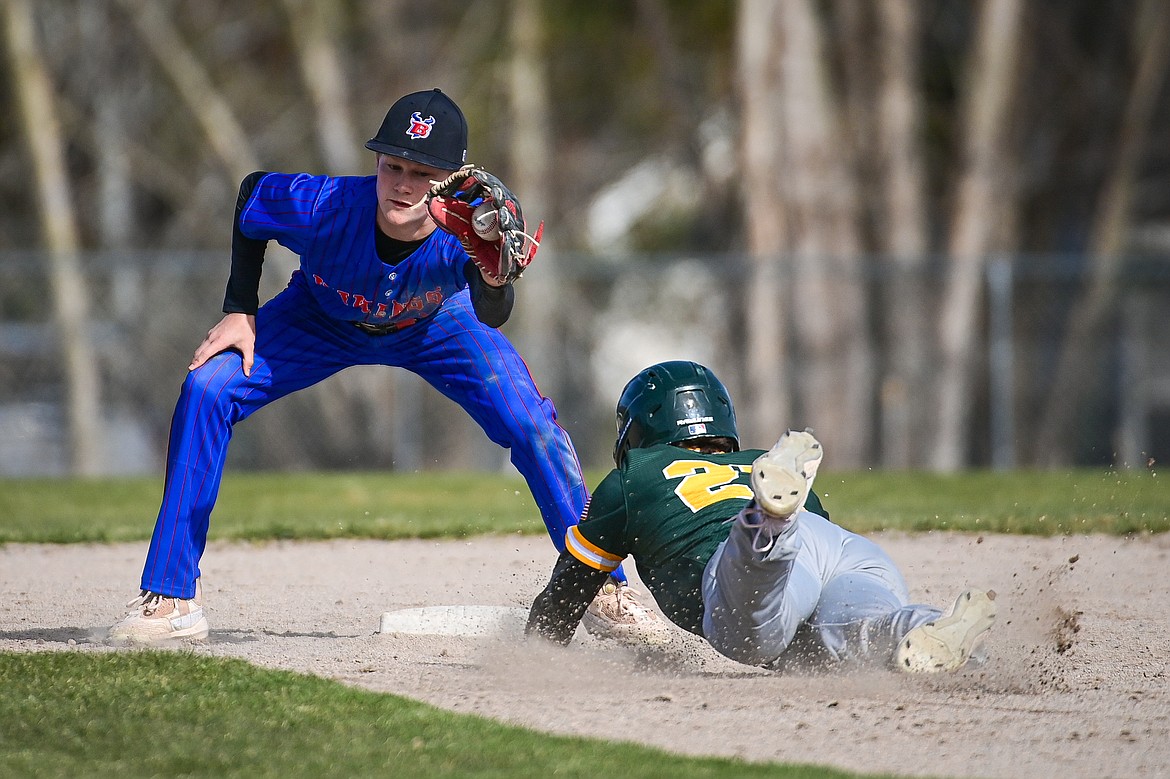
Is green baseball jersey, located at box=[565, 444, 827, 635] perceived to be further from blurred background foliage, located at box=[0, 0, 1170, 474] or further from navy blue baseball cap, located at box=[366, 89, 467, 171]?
blurred background foliage, located at box=[0, 0, 1170, 474]

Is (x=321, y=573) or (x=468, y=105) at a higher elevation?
(x=468, y=105)

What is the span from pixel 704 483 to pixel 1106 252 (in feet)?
52.9

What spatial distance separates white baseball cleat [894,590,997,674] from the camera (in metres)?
3.88

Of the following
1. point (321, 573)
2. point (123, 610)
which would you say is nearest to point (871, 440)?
point (321, 573)

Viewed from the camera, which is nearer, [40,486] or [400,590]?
[400,590]

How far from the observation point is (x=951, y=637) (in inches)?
153

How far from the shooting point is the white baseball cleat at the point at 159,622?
16.3 ft

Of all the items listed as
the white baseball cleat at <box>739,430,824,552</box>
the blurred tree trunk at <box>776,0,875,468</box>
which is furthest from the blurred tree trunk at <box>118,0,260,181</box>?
the white baseball cleat at <box>739,430,824,552</box>

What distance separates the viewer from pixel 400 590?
21.2ft

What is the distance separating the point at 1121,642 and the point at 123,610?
3.80m

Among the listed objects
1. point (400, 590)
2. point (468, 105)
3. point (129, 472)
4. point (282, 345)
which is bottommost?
point (129, 472)

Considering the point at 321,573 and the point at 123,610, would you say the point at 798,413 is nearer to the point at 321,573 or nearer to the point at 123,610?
the point at 321,573

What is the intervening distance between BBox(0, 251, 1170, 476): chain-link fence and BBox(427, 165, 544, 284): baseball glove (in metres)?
9.60

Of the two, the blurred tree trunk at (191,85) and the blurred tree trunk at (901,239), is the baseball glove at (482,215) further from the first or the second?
the blurred tree trunk at (191,85)
